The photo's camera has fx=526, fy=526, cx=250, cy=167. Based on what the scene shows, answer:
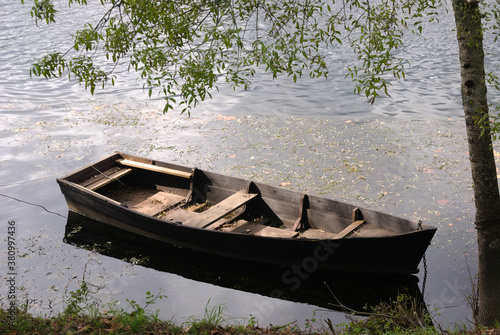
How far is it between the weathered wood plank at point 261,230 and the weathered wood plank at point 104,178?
9.80ft

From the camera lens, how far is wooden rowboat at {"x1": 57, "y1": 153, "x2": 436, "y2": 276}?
8188 millimetres

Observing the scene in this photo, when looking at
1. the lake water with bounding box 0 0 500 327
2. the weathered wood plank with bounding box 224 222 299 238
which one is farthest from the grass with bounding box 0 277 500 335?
the weathered wood plank with bounding box 224 222 299 238

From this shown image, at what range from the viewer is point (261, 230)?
9.41 m

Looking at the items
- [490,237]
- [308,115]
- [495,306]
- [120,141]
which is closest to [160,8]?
[490,237]

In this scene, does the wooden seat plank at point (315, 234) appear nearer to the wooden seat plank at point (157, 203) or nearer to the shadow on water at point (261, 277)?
the shadow on water at point (261, 277)

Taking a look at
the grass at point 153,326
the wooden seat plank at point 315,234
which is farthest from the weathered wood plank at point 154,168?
the grass at point 153,326

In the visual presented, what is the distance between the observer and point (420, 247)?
7.88 m


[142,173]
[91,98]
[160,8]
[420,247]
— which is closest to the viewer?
[160,8]

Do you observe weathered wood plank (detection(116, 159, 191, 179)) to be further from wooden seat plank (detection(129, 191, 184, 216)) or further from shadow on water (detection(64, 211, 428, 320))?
shadow on water (detection(64, 211, 428, 320))

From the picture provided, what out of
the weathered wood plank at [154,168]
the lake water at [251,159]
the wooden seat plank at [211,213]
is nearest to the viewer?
the lake water at [251,159]

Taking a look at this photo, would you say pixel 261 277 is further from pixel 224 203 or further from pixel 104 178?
pixel 104 178

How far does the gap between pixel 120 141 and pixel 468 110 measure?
1074cm

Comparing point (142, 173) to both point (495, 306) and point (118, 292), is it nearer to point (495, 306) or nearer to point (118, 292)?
point (118, 292)

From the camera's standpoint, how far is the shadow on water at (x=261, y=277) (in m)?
8.23
